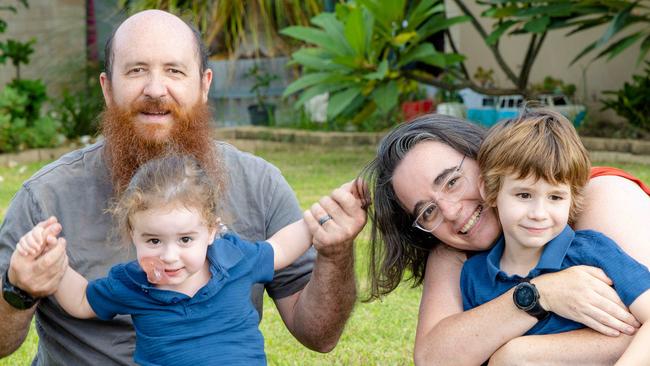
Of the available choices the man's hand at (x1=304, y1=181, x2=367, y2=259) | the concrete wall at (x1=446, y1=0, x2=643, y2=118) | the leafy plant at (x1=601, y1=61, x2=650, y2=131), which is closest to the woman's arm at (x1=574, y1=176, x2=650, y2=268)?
the man's hand at (x1=304, y1=181, x2=367, y2=259)

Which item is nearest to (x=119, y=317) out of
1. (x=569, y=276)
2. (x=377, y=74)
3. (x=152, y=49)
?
(x=152, y=49)

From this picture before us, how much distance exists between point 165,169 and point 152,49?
1.99 feet

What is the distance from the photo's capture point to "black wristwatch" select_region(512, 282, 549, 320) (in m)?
2.71

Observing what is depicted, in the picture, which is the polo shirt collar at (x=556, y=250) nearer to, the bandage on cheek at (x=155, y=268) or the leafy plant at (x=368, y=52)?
the bandage on cheek at (x=155, y=268)

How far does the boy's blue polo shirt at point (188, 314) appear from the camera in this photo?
2764mm

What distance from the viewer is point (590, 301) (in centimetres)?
264

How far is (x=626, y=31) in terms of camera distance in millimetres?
9570

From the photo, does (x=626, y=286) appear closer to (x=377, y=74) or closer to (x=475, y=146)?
(x=475, y=146)

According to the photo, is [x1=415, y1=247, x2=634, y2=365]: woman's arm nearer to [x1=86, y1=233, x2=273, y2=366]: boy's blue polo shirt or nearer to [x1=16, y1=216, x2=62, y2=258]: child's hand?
[x1=86, y1=233, x2=273, y2=366]: boy's blue polo shirt

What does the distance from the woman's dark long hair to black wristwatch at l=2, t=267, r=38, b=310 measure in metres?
0.99

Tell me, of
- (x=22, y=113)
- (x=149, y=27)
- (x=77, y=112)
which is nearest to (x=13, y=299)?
(x=149, y=27)

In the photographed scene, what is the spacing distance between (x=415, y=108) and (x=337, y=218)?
7.40 meters

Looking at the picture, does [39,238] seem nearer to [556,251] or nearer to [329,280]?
[329,280]

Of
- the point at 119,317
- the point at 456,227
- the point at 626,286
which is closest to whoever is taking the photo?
the point at 626,286
